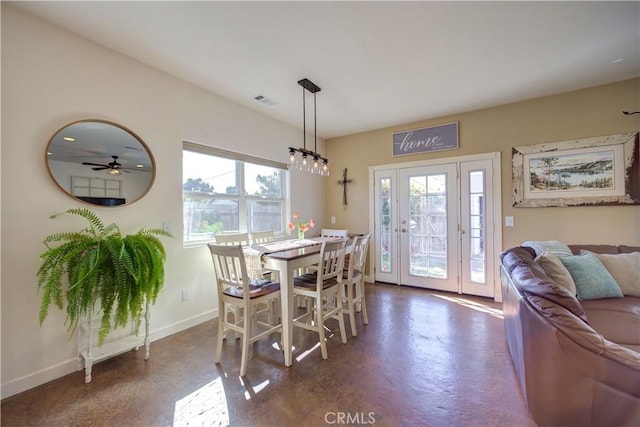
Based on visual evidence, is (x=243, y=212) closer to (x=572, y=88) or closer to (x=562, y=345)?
(x=562, y=345)

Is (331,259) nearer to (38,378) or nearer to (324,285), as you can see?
(324,285)

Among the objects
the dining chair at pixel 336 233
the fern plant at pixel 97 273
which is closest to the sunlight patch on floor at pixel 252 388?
the fern plant at pixel 97 273

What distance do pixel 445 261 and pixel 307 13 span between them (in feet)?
12.0

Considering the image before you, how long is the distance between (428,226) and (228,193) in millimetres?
3023

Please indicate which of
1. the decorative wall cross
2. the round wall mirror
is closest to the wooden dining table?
the round wall mirror

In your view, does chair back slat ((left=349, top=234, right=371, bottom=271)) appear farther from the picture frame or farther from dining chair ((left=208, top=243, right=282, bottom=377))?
the picture frame

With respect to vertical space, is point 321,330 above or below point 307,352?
above

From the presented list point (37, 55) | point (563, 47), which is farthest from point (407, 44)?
point (37, 55)

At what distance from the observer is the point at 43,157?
201 cm

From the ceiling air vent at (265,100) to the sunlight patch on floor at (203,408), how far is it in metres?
3.05

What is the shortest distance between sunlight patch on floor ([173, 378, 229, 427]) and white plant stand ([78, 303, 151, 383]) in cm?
79

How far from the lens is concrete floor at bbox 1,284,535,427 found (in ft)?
5.32

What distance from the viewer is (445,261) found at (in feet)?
13.3

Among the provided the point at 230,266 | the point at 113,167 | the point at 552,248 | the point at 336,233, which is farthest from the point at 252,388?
the point at 552,248
